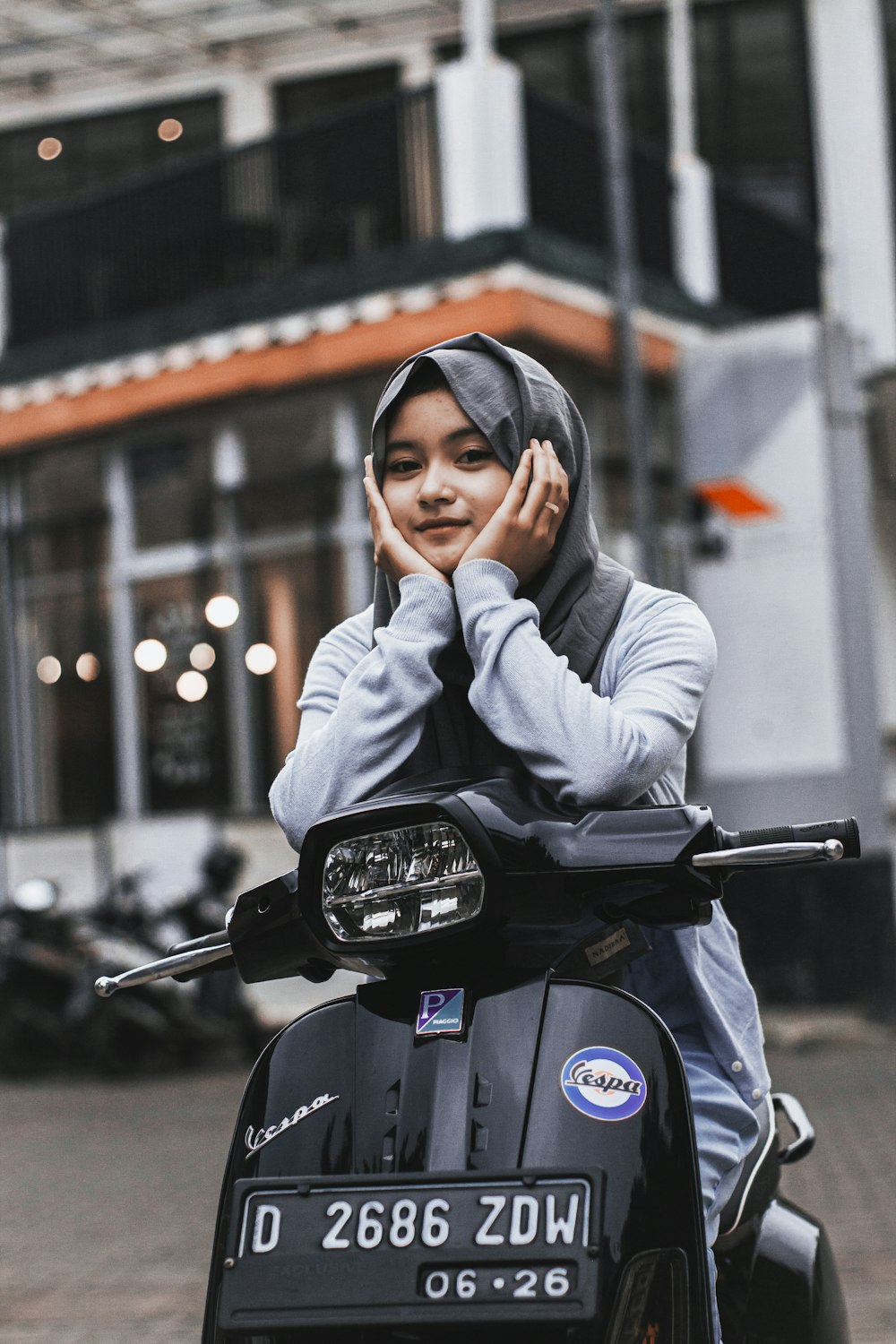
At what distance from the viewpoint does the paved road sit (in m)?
4.94

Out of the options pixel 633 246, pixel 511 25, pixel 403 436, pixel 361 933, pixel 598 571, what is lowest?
pixel 361 933

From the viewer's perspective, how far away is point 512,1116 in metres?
1.74

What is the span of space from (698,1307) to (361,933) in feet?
1.58

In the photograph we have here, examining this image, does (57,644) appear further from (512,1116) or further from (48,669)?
(512,1116)

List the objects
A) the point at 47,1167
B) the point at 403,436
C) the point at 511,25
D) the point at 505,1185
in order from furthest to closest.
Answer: the point at 511,25, the point at 47,1167, the point at 403,436, the point at 505,1185

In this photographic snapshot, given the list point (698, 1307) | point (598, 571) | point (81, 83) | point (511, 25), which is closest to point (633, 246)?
point (511, 25)

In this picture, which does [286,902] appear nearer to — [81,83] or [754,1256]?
[754,1256]

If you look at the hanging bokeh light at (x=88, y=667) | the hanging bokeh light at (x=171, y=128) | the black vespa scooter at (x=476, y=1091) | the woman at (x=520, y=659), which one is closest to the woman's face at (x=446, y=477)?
the woman at (x=520, y=659)

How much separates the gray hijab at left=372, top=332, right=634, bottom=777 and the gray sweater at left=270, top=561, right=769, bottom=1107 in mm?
50

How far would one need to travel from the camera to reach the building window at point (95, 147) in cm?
1520

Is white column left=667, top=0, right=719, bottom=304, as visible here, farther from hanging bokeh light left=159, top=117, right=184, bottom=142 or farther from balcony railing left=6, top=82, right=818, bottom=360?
hanging bokeh light left=159, top=117, right=184, bottom=142

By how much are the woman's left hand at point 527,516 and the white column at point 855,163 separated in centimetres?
1128

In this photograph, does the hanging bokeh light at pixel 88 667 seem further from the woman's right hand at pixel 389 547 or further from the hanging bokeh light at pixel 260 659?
the woman's right hand at pixel 389 547

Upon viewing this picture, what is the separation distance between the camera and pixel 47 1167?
7535 mm
